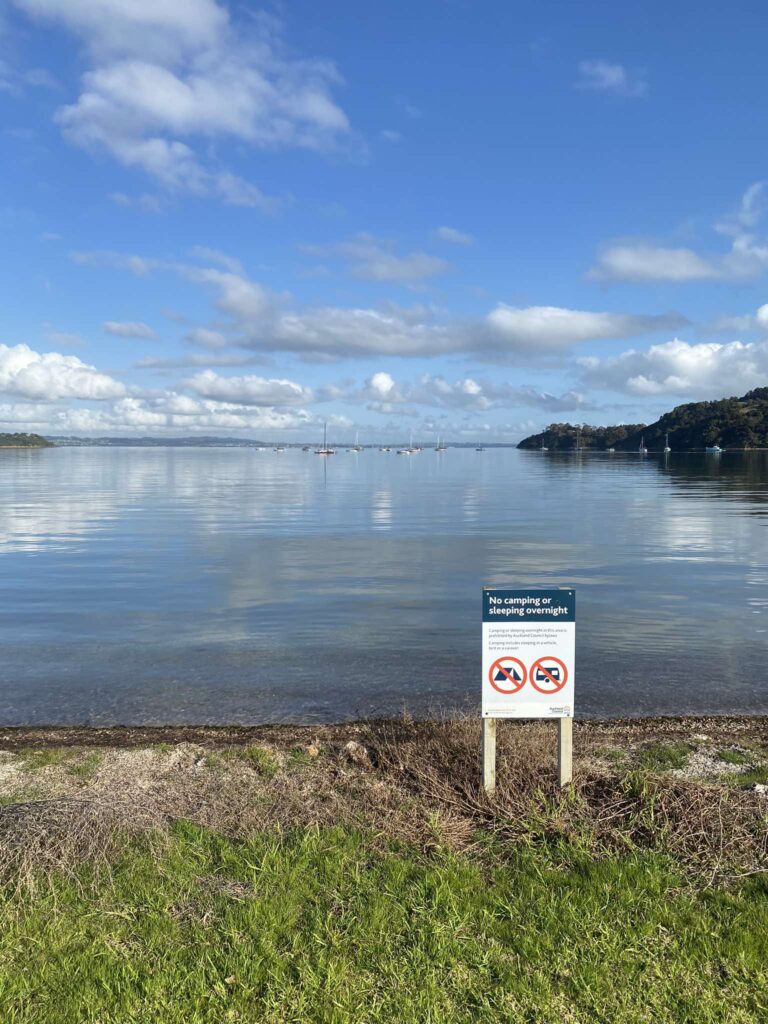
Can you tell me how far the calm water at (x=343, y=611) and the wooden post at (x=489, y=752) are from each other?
342cm

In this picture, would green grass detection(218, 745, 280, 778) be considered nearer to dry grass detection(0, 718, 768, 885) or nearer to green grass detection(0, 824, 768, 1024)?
dry grass detection(0, 718, 768, 885)

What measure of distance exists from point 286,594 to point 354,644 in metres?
4.56

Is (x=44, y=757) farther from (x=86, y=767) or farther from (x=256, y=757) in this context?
(x=256, y=757)

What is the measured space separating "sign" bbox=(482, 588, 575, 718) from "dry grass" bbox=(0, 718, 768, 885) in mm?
622

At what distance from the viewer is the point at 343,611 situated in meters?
14.9

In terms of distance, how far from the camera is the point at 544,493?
49188mm

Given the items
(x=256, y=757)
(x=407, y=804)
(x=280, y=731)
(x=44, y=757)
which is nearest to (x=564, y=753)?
(x=407, y=804)

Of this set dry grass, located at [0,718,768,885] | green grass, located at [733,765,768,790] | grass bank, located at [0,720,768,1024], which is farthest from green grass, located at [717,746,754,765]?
dry grass, located at [0,718,768,885]

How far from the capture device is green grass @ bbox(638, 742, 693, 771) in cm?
686

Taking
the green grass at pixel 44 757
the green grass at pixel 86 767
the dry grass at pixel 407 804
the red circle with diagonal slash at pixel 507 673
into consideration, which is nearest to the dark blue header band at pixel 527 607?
the red circle with diagonal slash at pixel 507 673

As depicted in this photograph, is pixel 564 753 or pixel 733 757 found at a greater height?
pixel 564 753

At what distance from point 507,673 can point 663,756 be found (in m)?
2.22

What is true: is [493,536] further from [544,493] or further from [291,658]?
[544,493]

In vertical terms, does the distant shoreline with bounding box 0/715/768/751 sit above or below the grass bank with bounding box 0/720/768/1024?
below
